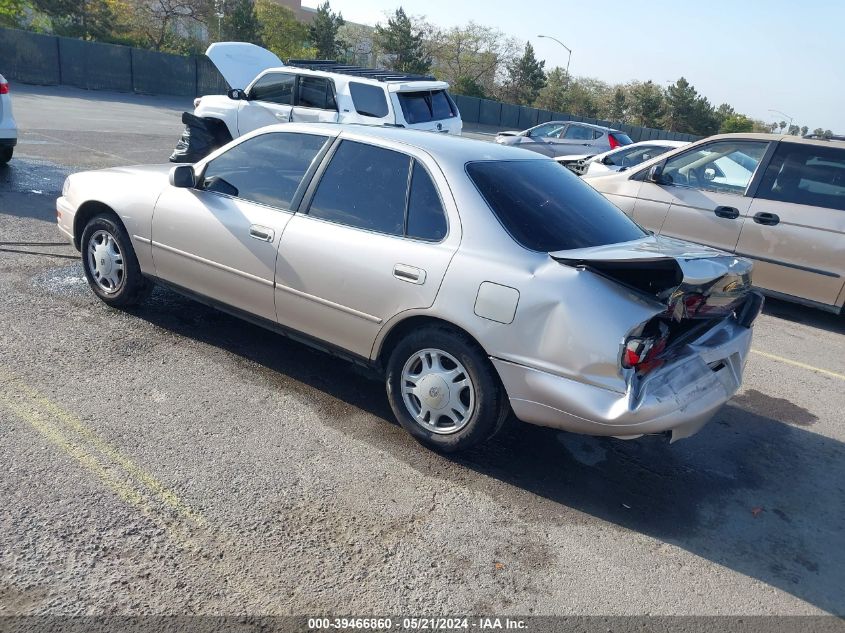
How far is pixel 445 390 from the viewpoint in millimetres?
3826

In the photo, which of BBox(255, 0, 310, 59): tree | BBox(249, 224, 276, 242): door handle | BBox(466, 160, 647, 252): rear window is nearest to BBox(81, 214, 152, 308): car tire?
BBox(249, 224, 276, 242): door handle

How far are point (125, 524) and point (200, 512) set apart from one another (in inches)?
12.0

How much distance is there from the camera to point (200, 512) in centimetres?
322

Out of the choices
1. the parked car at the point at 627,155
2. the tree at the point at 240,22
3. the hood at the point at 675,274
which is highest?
the tree at the point at 240,22

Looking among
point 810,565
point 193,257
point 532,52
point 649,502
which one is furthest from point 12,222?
point 532,52

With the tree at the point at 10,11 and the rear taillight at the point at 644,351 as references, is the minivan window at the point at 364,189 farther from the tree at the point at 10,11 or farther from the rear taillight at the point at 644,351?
the tree at the point at 10,11

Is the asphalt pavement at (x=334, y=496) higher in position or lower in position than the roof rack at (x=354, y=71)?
lower

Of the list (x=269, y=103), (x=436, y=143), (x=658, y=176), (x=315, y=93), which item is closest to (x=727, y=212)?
(x=658, y=176)

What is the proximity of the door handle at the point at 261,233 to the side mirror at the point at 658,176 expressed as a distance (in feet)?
16.6

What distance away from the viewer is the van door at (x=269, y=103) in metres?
12.3

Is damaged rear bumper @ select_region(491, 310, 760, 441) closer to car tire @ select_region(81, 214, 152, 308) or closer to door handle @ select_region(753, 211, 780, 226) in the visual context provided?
car tire @ select_region(81, 214, 152, 308)

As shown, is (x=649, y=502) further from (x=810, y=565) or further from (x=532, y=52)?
(x=532, y=52)

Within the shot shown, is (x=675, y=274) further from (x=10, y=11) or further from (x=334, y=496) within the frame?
(x=10, y=11)

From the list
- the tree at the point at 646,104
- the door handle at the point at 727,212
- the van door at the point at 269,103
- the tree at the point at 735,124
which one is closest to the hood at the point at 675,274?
the door handle at the point at 727,212
